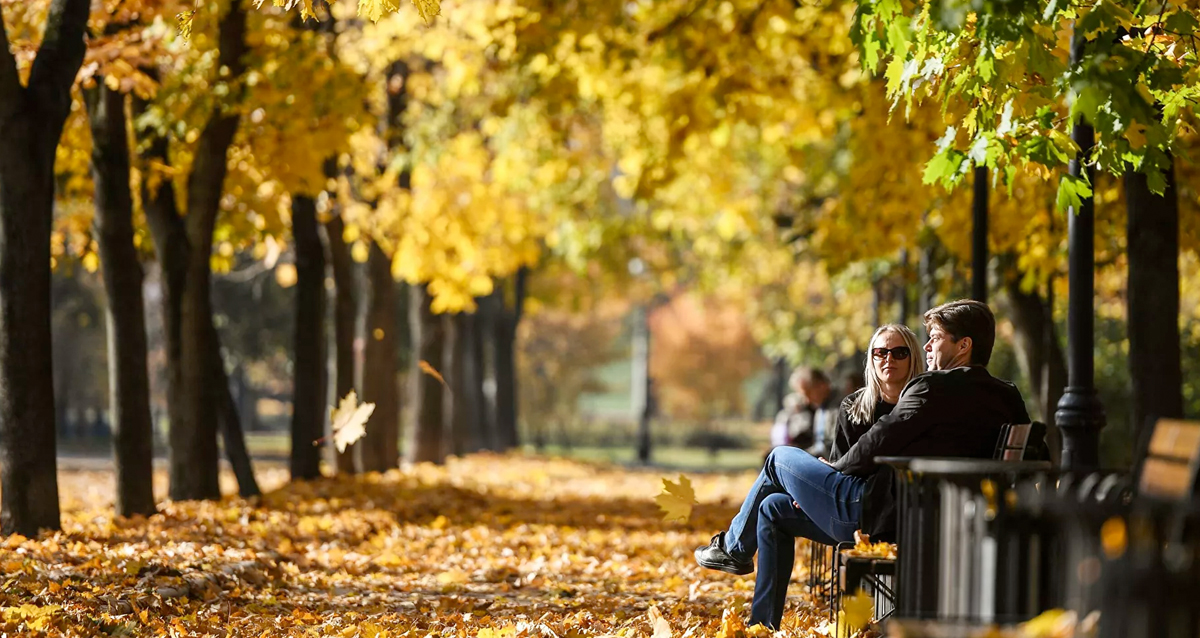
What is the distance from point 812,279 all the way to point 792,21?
17470mm

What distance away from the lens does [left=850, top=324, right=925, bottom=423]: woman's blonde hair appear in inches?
256

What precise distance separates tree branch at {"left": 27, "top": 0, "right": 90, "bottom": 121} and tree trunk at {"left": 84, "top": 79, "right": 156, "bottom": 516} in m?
1.74

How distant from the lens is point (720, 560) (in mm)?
6727

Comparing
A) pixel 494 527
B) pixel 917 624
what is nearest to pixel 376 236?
pixel 494 527

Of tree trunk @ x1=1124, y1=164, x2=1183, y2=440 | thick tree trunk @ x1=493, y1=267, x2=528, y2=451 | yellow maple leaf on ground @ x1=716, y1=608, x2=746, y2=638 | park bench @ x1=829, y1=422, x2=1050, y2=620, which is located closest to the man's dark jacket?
park bench @ x1=829, y1=422, x2=1050, y2=620

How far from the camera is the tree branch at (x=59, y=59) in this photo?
359 inches

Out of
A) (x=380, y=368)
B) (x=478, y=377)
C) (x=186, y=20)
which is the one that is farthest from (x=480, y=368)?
(x=186, y=20)

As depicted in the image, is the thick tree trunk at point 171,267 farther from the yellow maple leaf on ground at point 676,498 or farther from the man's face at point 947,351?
the man's face at point 947,351

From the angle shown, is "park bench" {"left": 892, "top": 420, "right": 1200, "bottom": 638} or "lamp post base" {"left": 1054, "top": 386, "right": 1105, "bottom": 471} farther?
"lamp post base" {"left": 1054, "top": 386, "right": 1105, "bottom": 471}

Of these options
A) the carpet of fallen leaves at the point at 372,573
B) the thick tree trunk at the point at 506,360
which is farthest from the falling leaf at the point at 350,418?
the thick tree trunk at the point at 506,360

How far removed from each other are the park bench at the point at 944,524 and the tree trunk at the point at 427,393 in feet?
51.7

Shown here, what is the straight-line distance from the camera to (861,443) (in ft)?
19.7

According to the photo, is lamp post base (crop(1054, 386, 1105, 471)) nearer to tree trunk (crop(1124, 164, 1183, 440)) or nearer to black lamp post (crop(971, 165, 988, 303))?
tree trunk (crop(1124, 164, 1183, 440))

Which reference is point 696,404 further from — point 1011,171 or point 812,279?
Answer: point 1011,171
